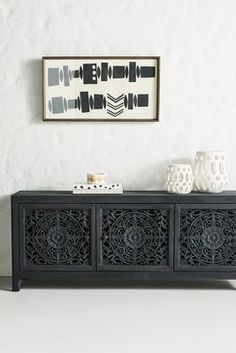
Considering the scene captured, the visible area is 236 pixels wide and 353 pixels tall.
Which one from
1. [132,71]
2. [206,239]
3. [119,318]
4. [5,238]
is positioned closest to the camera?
[119,318]

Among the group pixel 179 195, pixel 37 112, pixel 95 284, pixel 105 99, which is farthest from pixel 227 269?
pixel 37 112

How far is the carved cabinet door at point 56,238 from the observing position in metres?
3.75

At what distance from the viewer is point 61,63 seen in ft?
13.2

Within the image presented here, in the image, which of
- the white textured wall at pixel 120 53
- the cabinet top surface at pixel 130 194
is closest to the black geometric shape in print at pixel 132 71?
the white textured wall at pixel 120 53

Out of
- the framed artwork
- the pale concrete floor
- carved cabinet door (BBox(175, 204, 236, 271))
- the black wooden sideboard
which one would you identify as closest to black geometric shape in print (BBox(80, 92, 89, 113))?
the framed artwork

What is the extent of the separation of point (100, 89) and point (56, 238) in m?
1.16

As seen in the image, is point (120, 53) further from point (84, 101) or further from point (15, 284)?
point (15, 284)

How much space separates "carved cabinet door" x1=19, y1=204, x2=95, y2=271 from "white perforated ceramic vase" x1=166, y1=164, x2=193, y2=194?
0.62 meters

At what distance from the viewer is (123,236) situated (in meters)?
3.75

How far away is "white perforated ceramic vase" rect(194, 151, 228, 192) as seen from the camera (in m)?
3.82

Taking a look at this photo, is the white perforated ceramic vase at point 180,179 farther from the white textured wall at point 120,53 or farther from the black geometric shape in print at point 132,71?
the black geometric shape in print at point 132,71

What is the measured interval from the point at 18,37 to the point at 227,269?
228 centimetres

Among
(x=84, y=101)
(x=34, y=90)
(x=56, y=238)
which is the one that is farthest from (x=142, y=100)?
(x=56, y=238)

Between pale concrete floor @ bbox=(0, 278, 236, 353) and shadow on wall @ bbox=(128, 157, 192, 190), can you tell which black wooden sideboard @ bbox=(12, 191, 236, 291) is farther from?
shadow on wall @ bbox=(128, 157, 192, 190)
